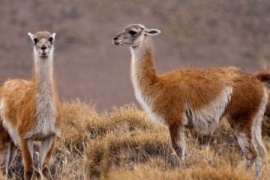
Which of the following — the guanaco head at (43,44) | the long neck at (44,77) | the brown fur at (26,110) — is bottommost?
the brown fur at (26,110)

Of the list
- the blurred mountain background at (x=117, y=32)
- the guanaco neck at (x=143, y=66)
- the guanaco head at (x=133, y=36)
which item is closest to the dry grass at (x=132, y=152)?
the guanaco neck at (x=143, y=66)

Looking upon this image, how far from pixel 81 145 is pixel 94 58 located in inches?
1253

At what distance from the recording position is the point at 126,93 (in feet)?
130

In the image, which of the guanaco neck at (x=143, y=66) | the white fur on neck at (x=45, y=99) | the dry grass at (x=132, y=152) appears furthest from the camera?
the guanaco neck at (x=143, y=66)

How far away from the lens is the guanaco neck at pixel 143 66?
10883 mm

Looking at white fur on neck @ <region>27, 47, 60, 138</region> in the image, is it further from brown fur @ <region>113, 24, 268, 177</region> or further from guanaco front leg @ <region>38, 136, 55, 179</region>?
brown fur @ <region>113, 24, 268, 177</region>

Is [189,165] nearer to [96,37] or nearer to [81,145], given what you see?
[81,145]

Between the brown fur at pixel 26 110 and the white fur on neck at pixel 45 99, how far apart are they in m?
0.03

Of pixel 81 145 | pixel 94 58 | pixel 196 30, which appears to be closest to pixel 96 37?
pixel 94 58

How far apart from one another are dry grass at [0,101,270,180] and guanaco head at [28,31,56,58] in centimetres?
140

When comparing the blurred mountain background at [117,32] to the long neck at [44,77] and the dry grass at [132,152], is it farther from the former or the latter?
the long neck at [44,77]

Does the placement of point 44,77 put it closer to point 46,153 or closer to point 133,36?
point 46,153

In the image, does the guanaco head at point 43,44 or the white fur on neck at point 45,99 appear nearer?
the white fur on neck at point 45,99

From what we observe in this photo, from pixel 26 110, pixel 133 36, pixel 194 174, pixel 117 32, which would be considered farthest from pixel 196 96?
pixel 117 32
